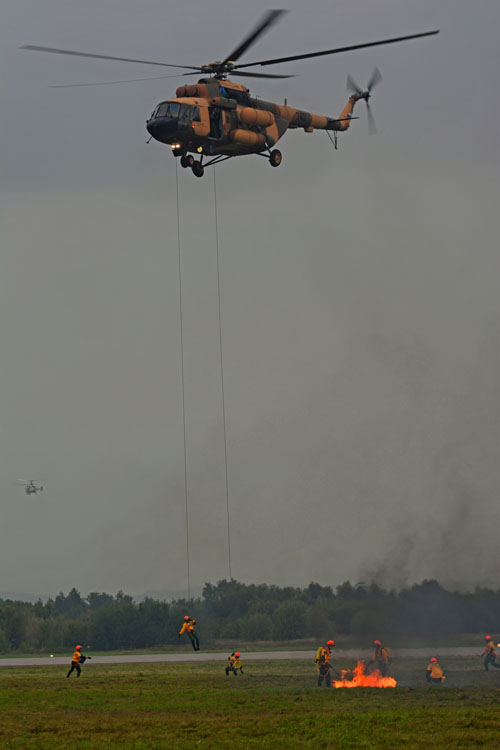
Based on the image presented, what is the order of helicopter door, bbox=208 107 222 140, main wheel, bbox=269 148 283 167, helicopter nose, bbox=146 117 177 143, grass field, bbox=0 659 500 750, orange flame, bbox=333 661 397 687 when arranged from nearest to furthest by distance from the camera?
grass field, bbox=0 659 500 750
orange flame, bbox=333 661 397 687
helicopter nose, bbox=146 117 177 143
helicopter door, bbox=208 107 222 140
main wheel, bbox=269 148 283 167

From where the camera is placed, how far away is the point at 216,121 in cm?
4772

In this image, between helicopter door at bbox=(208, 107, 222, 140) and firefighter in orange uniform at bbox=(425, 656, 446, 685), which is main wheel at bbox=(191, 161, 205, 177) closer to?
helicopter door at bbox=(208, 107, 222, 140)

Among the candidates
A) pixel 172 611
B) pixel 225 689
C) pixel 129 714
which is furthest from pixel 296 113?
pixel 172 611

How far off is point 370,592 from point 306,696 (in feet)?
56.3

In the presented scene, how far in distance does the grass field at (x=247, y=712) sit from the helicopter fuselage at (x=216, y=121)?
22.2 metres

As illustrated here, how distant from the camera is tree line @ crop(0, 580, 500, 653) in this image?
51844 millimetres

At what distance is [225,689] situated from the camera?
38.6 meters

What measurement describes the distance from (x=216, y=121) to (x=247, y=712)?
25912 mm

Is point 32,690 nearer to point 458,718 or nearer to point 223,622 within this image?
point 458,718

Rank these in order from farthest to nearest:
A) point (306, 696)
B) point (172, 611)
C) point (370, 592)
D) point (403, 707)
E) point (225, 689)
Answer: point (172, 611) → point (370, 592) → point (225, 689) → point (306, 696) → point (403, 707)

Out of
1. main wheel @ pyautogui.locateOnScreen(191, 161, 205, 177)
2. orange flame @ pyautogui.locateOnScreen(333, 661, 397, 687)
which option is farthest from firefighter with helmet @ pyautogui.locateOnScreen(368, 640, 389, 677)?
main wheel @ pyautogui.locateOnScreen(191, 161, 205, 177)

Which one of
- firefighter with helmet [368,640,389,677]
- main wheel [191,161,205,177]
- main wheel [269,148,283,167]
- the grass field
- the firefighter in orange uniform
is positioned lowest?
the grass field

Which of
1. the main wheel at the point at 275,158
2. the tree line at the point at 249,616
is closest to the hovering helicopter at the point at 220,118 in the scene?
the main wheel at the point at 275,158

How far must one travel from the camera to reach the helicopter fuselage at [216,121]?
4669cm
